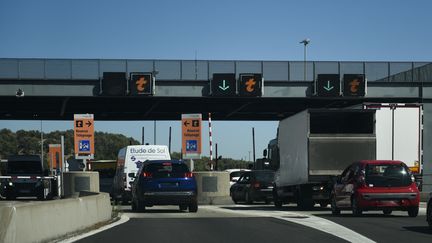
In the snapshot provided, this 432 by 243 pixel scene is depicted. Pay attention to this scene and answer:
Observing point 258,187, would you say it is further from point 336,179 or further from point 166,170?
point 336,179

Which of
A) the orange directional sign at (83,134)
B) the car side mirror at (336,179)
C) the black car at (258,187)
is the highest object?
the orange directional sign at (83,134)

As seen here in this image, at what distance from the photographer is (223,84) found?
39.3 metres

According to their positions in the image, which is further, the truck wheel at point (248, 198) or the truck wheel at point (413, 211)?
the truck wheel at point (248, 198)

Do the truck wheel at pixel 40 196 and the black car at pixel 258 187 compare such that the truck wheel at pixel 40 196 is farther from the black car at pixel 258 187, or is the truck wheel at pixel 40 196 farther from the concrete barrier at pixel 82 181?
the black car at pixel 258 187

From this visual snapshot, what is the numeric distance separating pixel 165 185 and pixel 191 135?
Result: 41.9 ft

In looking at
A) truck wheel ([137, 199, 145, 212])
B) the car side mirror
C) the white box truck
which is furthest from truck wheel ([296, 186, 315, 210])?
truck wheel ([137, 199, 145, 212])

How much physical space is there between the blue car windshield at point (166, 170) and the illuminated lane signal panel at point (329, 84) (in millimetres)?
18747

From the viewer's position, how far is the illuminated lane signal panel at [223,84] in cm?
3925

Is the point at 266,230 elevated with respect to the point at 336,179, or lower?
lower

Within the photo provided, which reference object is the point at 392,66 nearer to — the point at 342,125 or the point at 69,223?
the point at 342,125

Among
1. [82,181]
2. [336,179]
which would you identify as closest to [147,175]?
[336,179]

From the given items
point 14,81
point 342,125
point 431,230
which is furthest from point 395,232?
point 14,81

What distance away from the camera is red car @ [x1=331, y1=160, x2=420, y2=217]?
1977 centimetres

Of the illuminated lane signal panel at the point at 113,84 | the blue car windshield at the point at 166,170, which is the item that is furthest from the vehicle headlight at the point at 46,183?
the blue car windshield at the point at 166,170
